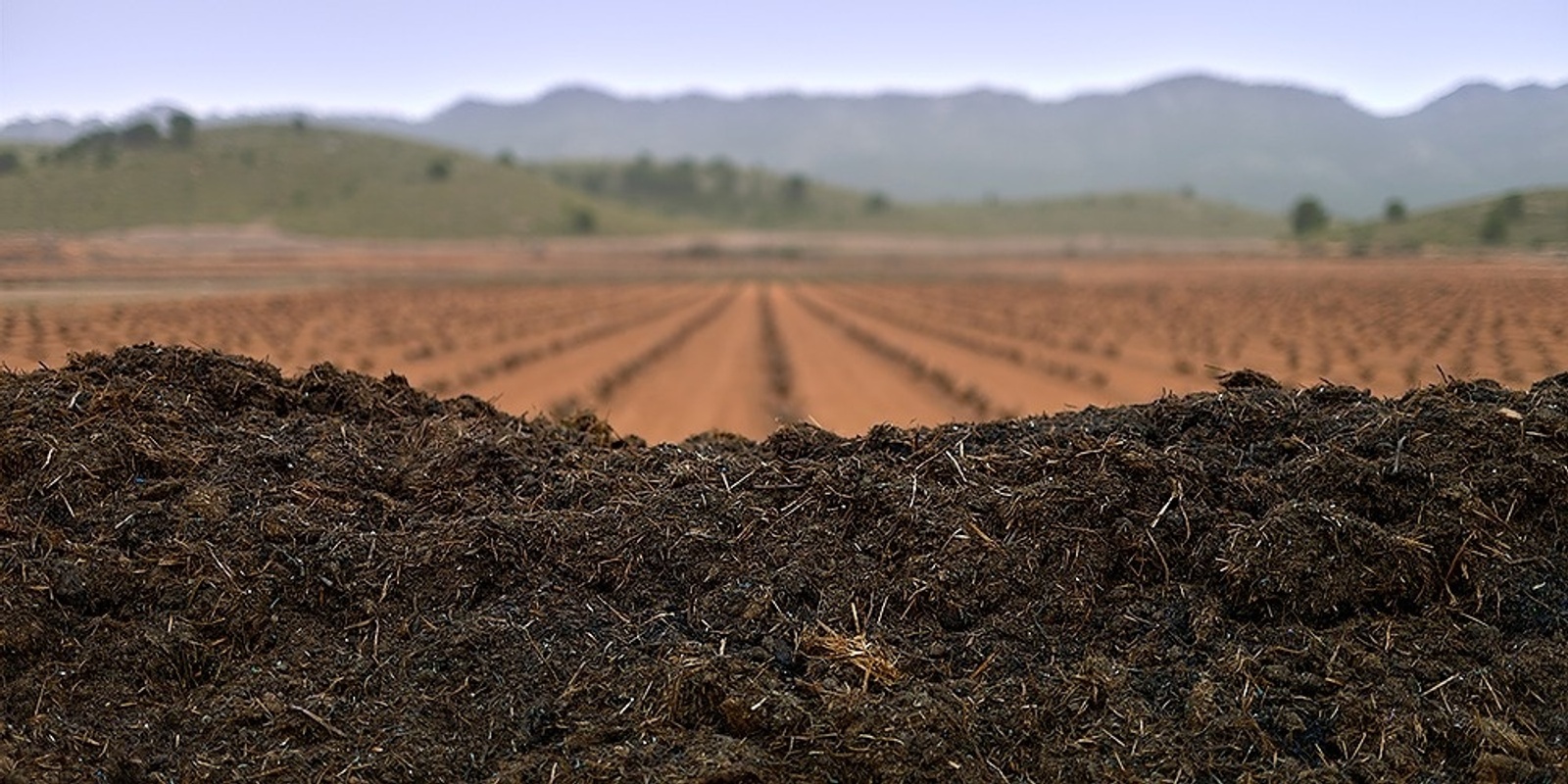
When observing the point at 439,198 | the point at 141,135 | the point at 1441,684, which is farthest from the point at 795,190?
the point at 1441,684

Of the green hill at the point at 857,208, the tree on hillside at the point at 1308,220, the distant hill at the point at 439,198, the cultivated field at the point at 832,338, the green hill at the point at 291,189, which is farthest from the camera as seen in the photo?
the green hill at the point at 857,208

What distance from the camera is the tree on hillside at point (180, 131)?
302 feet

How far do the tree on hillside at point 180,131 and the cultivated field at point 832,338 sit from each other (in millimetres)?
65778

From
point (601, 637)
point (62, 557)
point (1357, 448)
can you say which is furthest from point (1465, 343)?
point (62, 557)

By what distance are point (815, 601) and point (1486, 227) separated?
2659 inches

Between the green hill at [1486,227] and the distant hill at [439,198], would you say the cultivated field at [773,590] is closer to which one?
A: the green hill at [1486,227]

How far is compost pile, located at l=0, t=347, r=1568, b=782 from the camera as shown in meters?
2.92

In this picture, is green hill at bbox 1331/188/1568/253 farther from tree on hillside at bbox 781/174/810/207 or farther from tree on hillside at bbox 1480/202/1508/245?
tree on hillside at bbox 781/174/810/207

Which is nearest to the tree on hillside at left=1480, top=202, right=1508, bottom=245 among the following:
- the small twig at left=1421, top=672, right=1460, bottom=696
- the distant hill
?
the distant hill

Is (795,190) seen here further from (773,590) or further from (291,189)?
(773,590)

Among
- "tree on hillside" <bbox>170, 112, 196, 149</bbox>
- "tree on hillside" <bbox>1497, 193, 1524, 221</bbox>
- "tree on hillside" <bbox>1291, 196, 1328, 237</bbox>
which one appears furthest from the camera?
"tree on hillside" <bbox>170, 112, 196, 149</bbox>

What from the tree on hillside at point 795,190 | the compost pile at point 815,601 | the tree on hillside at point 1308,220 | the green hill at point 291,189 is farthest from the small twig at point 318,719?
the tree on hillside at point 795,190

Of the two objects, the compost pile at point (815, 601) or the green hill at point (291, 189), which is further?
the green hill at point (291, 189)

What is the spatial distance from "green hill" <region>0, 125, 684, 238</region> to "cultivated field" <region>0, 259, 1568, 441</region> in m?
46.3
